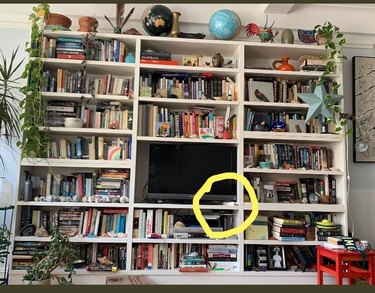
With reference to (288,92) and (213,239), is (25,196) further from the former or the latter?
(288,92)

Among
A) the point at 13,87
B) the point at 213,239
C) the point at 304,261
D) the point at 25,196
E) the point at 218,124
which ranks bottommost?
the point at 304,261

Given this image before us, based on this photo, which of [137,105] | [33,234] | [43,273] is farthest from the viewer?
[137,105]

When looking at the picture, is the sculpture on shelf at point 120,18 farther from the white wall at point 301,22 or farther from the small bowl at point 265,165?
the small bowl at point 265,165

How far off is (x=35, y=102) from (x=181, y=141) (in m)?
1.24

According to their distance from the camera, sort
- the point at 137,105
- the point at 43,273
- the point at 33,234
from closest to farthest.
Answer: the point at 43,273 → the point at 33,234 → the point at 137,105

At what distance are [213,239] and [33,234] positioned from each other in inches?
57.5

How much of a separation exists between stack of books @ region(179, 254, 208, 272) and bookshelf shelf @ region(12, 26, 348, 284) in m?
0.06

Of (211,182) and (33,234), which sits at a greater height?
(211,182)

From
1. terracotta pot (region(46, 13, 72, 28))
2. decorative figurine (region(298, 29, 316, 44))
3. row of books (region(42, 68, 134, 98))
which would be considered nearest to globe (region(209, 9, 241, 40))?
decorative figurine (region(298, 29, 316, 44))

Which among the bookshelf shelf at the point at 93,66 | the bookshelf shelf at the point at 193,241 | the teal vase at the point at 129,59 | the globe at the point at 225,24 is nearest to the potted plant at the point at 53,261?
the bookshelf shelf at the point at 193,241

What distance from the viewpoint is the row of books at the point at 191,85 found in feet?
10.1

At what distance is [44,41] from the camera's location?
2883 mm

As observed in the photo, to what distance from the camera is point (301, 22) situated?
11.1 ft

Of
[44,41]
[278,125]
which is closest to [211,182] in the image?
[278,125]
